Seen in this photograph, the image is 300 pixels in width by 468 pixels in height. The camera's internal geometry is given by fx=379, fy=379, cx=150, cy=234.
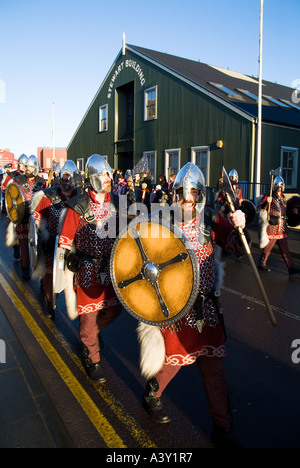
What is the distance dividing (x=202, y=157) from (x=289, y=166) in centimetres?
395

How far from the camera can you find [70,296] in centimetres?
366

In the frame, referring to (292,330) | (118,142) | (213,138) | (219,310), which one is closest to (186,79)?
(213,138)

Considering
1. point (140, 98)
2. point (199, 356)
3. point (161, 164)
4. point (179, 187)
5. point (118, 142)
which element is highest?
point (140, 98)

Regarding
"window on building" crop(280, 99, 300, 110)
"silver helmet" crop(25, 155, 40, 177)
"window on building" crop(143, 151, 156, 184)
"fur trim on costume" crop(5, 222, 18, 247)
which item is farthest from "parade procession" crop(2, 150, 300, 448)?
"window on building" crop(280, 99, 300, 110)

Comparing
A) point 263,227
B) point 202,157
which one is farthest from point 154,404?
point 202,157

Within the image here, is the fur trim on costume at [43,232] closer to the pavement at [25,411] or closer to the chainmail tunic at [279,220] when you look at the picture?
the pavement at [25,411]

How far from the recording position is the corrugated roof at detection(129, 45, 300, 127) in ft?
54.5

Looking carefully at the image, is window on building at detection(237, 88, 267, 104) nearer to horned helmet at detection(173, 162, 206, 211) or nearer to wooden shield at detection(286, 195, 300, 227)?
wooden shield at detection(286, 195, 300, 227)

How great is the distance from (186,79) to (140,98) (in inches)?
157

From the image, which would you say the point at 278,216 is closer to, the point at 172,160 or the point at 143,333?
the point at 143,333

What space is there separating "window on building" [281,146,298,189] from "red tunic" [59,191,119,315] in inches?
583

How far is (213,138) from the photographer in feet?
55.1

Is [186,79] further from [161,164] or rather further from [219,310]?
[219,310]

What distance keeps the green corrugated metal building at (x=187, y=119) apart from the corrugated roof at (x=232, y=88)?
0.18 ft
